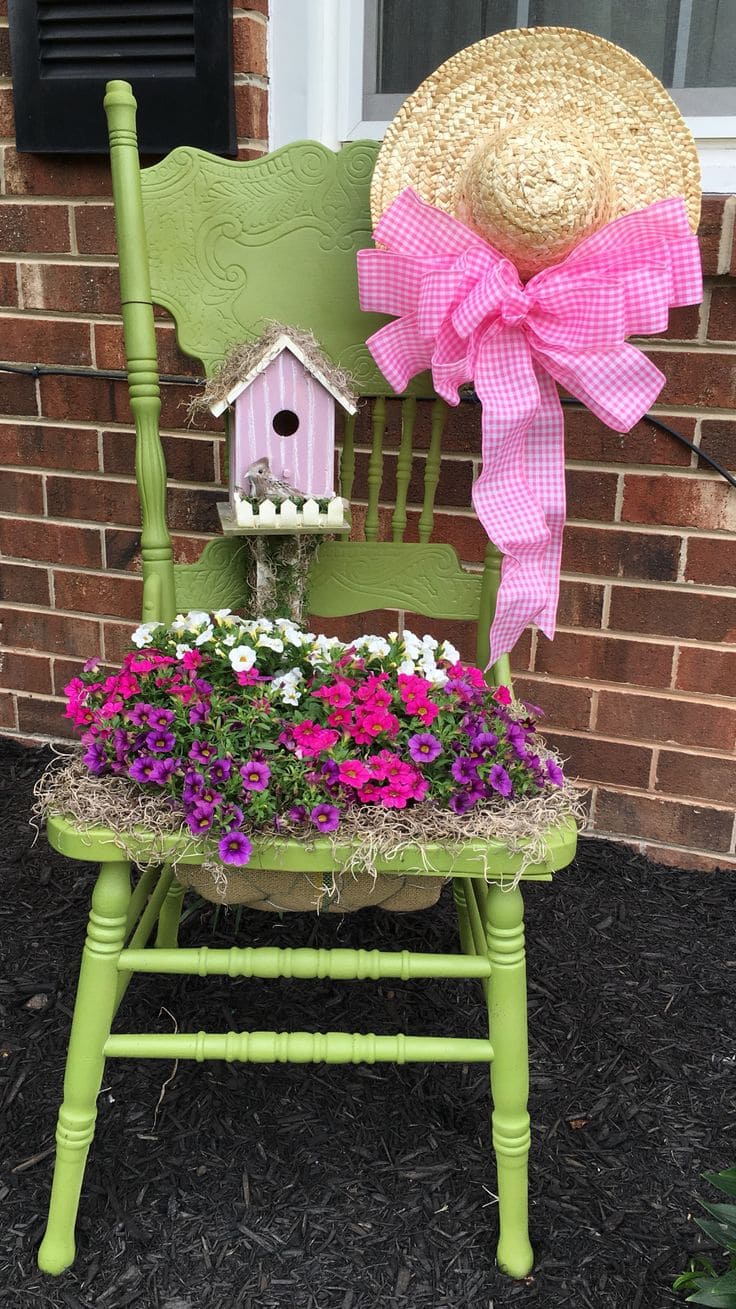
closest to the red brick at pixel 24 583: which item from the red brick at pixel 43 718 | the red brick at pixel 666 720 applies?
the red brick at pixel 43 718

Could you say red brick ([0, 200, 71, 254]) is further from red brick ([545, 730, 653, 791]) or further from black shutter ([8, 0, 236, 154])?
red brick ([545, 730, 653, 791])

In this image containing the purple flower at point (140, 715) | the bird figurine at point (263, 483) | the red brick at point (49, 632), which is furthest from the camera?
the red brick at point (49, 632)

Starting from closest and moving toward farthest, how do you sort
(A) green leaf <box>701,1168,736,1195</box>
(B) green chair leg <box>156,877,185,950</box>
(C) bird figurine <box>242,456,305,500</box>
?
(A) green leaf <box>701,1168,736,1195</box> → (C) bird figurine <box>242,456,305,500</box> → (B) green chair leg <box>156,877,185,950</box>

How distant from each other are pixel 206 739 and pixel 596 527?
1024 millimetres

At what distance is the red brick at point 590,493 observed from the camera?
6.25 ft

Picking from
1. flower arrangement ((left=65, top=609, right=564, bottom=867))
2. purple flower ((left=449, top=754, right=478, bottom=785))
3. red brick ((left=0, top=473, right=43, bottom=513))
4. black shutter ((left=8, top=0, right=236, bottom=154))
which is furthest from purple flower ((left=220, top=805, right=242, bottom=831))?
red brick ((left=0, top=473, right=43, bottom=513))

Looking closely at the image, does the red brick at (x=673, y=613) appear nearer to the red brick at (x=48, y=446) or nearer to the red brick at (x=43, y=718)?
the red brick at (x=48, y=446)

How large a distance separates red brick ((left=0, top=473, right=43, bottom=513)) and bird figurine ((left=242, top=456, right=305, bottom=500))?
0.99m

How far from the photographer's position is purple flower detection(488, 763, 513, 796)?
1.15m

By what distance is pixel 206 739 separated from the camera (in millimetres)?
1167

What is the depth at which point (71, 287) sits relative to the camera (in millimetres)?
2053

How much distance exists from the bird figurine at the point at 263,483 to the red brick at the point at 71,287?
32.7 inches

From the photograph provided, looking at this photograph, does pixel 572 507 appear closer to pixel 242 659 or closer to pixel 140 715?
pixel 242 659

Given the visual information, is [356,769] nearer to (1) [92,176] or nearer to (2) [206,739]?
(2) [206,739]
